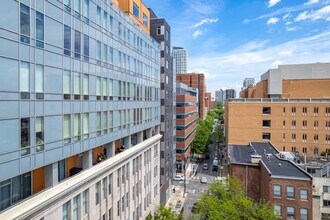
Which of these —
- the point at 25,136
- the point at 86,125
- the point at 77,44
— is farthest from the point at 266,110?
the point at 25,136

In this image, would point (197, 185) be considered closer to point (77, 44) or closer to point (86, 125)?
point (86, 125)

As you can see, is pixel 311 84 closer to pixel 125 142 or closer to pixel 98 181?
pixel 125 142

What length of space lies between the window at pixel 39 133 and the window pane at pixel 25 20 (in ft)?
16.9

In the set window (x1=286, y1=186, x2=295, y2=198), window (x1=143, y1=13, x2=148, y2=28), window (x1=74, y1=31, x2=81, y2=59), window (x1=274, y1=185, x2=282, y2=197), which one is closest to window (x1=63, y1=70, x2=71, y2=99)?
window (x1=74, y1=31, x2=81, y2=59)

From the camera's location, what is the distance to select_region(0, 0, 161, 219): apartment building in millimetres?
13055

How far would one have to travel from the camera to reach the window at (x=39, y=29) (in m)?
14.5

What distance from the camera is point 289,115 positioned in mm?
60250

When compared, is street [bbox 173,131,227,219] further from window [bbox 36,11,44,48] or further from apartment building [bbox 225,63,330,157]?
window [bbox 36,11,44,48]

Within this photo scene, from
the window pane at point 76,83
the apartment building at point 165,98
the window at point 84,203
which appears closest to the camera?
the window pane at point 76,83

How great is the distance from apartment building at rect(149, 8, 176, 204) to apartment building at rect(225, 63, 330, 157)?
822 inches

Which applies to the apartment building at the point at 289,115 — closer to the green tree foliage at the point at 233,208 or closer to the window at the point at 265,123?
the window at the point at 265,123

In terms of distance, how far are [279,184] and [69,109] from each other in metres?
27.1

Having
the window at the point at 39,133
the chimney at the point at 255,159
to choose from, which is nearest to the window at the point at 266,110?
the chimney at the point at 255,159

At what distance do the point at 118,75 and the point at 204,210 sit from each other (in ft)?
65.2
